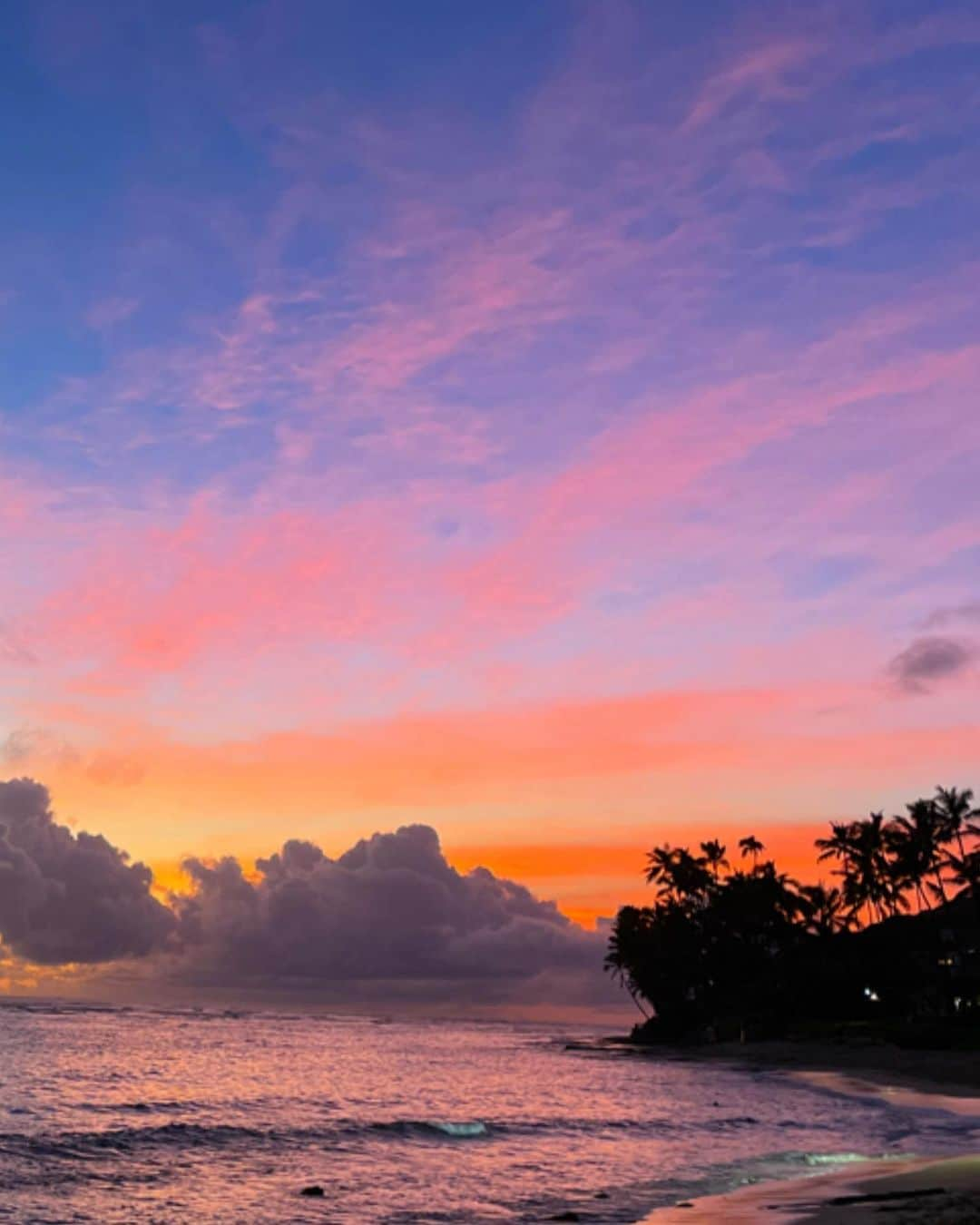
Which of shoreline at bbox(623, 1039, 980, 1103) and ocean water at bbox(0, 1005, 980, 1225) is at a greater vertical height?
ocean water at bbox(0, 1005, 980, 1225)

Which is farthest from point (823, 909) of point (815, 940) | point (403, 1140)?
point (403, 1140)

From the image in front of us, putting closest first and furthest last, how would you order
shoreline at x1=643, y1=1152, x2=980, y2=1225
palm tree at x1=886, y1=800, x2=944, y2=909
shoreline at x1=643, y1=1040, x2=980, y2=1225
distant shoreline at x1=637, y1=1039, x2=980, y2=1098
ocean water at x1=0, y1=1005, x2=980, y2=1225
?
shoreline at x1=643, y1=1152, x2=980, y2=1225 < shoreline at x1=643, y1=1040, x2=980, y2=1225 < ocean water at x1=0, y1=1005, x2=980, y2=1225 < distant shoreline at x1=637, y1=1039, x2=980, y2=1098 < palm tree at x1=886, y1=800, x2=944, y2=909

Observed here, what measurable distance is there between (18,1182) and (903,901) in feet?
343

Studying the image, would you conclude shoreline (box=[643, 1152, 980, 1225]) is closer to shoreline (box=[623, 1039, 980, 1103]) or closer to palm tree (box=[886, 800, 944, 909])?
shoreline (box=[623, 1039, 980, 1103])

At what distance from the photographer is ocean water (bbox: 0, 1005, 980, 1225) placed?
26344 millimetres

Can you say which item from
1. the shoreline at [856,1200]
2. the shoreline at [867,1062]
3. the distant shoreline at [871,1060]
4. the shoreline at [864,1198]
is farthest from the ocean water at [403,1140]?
the distant shoreline at [871,1060]

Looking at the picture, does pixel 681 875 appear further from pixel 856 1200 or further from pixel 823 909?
pixel 856 1200

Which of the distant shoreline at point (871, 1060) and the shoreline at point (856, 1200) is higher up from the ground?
the shoreline at point (856, 1200)

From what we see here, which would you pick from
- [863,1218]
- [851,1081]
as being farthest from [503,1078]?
[863,1218]

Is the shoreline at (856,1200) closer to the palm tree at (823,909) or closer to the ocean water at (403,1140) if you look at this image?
the ocean water at (403,1140)

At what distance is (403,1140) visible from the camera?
40.5 meters

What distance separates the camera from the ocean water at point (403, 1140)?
2634 centimetres

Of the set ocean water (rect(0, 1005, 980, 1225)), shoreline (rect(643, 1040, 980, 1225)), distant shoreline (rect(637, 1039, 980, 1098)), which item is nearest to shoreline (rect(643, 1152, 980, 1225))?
shoreline (rect(643, 1040, 980, 1225))

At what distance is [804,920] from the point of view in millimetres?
124062
